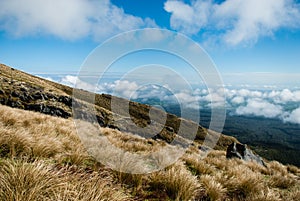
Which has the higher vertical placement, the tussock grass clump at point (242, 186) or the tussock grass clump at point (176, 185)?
the tussock grass clump at point (176, 185)

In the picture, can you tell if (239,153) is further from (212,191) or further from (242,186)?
(212,191)

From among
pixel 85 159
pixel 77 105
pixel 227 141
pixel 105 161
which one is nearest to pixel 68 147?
pixel 85 159

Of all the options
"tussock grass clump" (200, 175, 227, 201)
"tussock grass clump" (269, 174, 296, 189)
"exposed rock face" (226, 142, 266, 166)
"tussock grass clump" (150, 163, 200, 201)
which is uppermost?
"tussock grass clump" (150, 163, 200, 201)

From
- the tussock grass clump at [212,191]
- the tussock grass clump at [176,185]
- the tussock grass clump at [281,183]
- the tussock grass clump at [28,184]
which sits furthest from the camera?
the tussock grass clump at [281,183]

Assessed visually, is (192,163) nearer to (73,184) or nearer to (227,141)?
(73,184)

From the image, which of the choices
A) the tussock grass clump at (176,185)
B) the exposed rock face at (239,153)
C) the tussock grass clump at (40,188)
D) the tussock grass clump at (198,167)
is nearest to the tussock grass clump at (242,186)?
the tussock grass clump at (198,167)

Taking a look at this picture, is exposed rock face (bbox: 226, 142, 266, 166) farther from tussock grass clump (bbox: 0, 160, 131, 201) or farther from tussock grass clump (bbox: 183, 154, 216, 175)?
tussock grass clump (bbox: 0, 160, 131, 201)

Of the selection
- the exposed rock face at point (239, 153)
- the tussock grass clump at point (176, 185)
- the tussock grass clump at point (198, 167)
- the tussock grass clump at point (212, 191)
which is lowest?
the exposed rock face at point (239, 153)

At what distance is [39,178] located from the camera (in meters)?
3.24

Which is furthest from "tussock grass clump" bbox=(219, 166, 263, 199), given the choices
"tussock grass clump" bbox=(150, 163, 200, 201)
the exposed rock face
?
the exposed rock face

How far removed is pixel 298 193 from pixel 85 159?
5810mm

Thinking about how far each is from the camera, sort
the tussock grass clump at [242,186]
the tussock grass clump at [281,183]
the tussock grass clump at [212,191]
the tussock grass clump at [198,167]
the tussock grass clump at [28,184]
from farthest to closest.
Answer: the tussock grass clump at [281,183] → the tussock grass clump at [198,167] → the tussock grass clump at [242,186] → the tussock grass clump at [212,191] → the tussock grass clump at [28,184]

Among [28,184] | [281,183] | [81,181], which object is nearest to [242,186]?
[281,183]

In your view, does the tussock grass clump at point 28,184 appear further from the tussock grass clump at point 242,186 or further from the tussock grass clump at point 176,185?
the tussock grass clump at point 242,186
